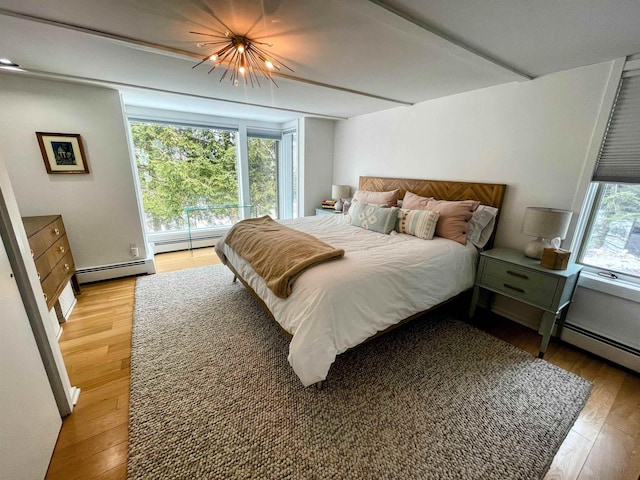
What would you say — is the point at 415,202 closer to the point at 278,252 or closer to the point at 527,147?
the point at 527,147

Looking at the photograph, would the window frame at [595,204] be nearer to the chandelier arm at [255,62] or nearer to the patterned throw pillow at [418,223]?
the patterned throw pillow at [418,223]

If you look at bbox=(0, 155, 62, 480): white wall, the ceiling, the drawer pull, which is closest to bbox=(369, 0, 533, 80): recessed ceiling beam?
the ceiling

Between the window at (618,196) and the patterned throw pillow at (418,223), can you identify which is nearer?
the window at (618,196)

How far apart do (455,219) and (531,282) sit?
784mm

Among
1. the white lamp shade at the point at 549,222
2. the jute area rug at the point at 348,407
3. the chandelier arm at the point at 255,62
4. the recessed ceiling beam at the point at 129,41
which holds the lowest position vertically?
the jute area rug at the point at 348,407

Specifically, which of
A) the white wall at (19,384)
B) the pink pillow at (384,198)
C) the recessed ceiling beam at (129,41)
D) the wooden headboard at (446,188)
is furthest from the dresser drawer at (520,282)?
the white wall at (19,384)

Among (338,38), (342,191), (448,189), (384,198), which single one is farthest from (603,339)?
(342,191)

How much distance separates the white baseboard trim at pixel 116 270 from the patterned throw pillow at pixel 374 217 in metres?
2.76

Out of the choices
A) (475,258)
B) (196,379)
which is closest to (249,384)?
(196,379)

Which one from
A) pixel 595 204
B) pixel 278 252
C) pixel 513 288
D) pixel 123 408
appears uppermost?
pixel 595 204

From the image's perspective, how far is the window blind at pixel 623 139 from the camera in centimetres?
177

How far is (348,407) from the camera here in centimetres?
152

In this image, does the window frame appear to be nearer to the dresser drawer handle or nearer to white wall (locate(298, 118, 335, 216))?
the dresser drawer handle

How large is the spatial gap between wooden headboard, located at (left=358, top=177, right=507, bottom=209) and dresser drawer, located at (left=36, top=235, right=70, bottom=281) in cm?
361
